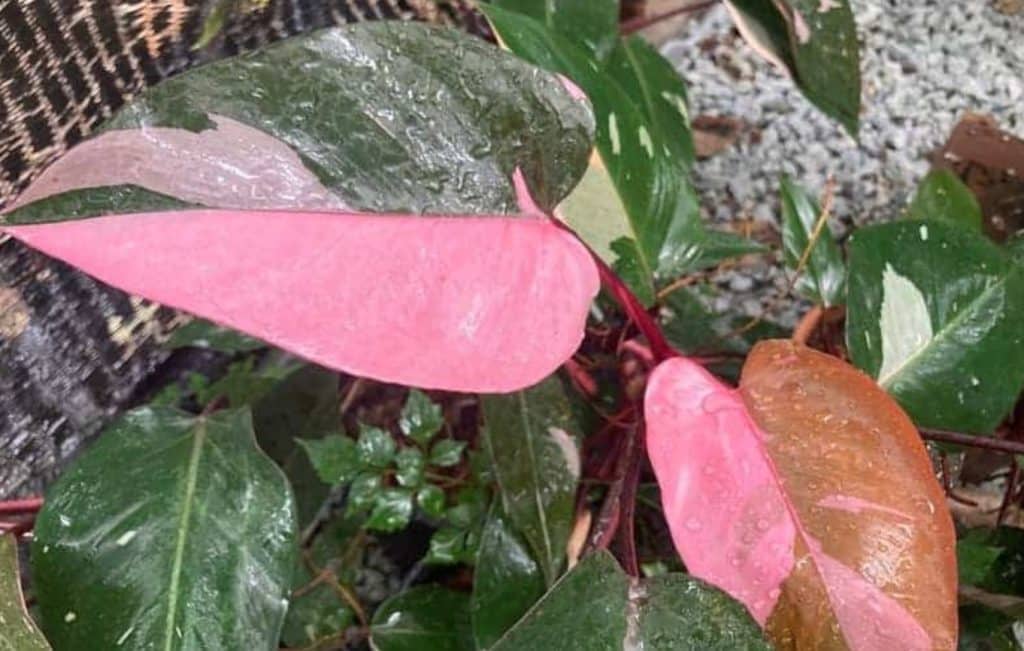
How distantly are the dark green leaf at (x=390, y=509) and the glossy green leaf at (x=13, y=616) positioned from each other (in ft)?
1.03

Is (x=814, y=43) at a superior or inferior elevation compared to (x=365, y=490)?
superior

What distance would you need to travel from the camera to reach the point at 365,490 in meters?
0.87

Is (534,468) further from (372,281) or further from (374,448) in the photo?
(372,281)

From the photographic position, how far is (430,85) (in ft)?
1.83

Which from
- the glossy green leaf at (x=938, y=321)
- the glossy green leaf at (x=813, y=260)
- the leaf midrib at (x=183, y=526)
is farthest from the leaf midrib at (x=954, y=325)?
the leaf midrib at (x=183, y=526)

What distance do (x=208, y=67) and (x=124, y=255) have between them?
0.38 feet

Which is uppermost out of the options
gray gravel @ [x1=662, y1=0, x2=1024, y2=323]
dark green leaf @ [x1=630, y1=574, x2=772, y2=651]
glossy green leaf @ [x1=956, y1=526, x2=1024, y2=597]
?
dark green leaf @ [x1=630, y1=574, x2=772, y2=651]

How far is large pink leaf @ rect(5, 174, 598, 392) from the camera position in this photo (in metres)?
Result: 0.44

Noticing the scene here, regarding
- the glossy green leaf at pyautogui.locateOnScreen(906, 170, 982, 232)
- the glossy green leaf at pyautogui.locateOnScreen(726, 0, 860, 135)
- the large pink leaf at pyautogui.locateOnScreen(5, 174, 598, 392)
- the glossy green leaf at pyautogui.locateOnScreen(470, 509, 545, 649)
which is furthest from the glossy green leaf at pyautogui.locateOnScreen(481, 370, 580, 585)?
the glossy green leaf at pyautogui.locateOnScreen(906, 170, 982, 232)

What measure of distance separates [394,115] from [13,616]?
0.31 m

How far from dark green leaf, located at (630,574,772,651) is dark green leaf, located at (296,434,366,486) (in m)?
0.34

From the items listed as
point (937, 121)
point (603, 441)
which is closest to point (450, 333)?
point (603, 441)

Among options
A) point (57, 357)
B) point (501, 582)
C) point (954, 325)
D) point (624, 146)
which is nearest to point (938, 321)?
point (954, 325)

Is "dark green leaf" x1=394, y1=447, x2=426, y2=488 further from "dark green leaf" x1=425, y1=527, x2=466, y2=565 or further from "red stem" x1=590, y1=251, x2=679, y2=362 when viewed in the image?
"red stem" x1=590, y1=251, x2=679, y2=362
